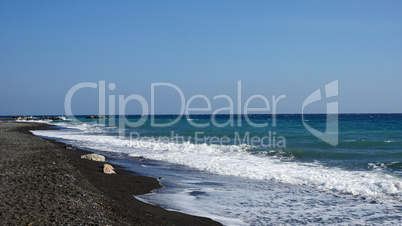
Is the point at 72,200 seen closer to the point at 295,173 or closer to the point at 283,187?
the point at 283,187

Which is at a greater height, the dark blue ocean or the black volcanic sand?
the black volcanic sand

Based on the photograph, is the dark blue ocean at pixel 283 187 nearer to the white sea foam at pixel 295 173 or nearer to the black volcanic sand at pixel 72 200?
the white sea foam at pixel 295 173

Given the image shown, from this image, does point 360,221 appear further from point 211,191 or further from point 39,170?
point 39,170

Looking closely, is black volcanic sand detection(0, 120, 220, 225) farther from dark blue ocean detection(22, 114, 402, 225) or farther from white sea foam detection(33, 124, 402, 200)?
white sea foam detection(33, 124, 402, 200)

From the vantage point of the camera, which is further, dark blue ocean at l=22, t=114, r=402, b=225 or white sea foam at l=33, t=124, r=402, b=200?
white sea foam at l=33, t=124, r=402, b=200

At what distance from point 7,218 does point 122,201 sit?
3045 millimetres

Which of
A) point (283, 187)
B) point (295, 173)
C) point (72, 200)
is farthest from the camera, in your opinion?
point (295, 173)

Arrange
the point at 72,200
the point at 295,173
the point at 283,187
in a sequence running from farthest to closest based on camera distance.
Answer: the point at 295,173 → the point at 283,187 → the point at 72,200

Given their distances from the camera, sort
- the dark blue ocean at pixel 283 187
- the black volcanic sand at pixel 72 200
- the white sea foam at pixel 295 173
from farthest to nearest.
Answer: the white sea foam at pixel 295 173 → the dark blue ocean at pixel 283 187 → the black volcanic sand at pixel 72 200

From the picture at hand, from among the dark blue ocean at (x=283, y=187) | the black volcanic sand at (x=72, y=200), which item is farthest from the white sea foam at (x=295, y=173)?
the black volcanic sand at (x=72, y=200)

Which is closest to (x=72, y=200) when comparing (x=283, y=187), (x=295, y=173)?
(x=283, y=187)

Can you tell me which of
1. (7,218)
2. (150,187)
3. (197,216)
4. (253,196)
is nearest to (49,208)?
(7,218)

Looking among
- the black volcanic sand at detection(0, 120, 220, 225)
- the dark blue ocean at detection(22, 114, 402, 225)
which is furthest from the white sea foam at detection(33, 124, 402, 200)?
the black volcanic sand at detection(0, 120, 220, 225)

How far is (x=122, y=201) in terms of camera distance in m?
8.59
